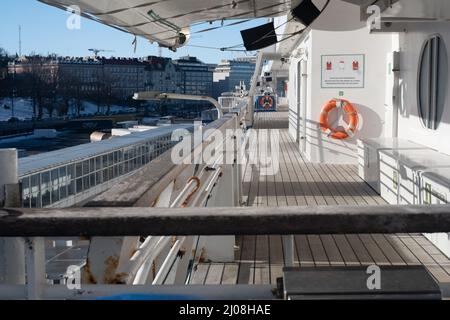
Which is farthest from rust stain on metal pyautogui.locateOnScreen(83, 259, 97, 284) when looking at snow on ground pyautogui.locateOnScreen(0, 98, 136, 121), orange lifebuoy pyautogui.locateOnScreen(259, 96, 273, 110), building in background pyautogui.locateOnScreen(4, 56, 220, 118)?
snow on ground pyautogui.locateOnScreen(0, 98, 136, 121)

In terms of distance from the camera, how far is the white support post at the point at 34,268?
139 cm

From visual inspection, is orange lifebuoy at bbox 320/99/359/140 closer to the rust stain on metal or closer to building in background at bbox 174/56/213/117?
the rust stain on metal

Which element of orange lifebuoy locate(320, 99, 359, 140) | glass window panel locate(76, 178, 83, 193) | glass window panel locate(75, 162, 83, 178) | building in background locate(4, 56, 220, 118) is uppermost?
building in background locate(4, 56, 220, 118)

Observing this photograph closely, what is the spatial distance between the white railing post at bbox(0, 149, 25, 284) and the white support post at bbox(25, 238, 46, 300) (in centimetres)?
6

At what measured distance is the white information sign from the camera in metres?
9.09

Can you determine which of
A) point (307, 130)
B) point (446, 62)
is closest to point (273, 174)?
point (307, 130)

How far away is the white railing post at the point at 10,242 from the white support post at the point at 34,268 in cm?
6

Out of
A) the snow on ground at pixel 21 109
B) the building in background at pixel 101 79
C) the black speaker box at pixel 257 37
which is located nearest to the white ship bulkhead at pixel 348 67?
the black speaker box at pixel 257 37

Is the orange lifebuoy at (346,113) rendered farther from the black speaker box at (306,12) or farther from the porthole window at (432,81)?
the black speaker box at (306,12)

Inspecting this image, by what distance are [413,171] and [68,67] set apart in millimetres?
78761

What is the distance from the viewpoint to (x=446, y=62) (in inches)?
220

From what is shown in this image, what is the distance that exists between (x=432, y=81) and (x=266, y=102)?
76.9 ft
